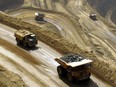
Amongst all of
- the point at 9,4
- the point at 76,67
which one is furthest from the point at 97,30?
the point at 76,67

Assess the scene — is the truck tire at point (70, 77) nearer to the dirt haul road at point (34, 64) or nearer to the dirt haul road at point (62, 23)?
the dirt haul road at point (34, 64)

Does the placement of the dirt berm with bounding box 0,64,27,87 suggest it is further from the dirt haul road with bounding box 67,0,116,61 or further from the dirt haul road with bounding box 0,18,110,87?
the dirt haul road with bounding box 67,0,116,61

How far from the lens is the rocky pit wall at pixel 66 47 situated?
2720 centimetres

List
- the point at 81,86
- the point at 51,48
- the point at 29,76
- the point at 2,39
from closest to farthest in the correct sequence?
the point at 81,86 < the point at 29,76 < the point at 51,48 < the point at 2,39

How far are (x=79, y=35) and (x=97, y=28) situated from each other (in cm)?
2239

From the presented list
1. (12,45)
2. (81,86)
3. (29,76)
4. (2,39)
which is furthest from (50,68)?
(2,39)

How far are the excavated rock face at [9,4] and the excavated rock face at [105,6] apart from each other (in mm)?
60725

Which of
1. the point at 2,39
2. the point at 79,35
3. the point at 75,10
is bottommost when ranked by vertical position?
the point at 75,10

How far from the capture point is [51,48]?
113 ft

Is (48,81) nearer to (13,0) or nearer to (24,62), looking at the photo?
(24,62)

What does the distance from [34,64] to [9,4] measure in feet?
263

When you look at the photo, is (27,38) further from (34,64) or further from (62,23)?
(62,23)

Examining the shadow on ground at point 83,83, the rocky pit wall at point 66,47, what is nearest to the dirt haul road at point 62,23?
the rocky pit wall at point 66,47

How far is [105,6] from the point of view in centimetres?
16488
